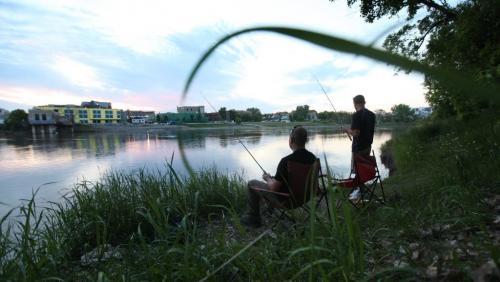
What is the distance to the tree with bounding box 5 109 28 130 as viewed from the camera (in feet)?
299

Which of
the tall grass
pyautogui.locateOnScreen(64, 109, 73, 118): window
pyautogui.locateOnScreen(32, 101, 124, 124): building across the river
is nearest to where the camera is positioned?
the tall grass

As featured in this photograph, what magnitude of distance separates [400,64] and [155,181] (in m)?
5.45

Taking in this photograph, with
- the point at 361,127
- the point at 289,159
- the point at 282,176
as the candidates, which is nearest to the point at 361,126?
the point at 361,127

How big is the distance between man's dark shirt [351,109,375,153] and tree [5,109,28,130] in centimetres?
10675

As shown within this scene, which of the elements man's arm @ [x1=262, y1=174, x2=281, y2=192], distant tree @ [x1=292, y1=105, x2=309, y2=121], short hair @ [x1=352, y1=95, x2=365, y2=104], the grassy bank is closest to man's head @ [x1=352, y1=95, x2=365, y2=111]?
short hair @ [x1=352, y1=95, x2=365, y2=104]

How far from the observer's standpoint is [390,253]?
216 cm

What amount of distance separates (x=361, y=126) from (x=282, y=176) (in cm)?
229

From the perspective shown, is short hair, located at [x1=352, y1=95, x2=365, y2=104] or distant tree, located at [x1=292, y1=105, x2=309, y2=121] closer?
distant tree, located at [x1=292, y1=105, x2=309, y2=121]

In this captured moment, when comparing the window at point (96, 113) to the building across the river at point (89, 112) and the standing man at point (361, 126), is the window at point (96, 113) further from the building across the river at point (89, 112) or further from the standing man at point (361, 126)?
the standing man at point (361, 126)

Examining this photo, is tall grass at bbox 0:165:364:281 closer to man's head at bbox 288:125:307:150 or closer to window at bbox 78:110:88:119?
man's head at bbox 288:125:307:150

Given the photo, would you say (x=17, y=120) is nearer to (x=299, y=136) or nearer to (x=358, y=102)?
(x=358, y=102)

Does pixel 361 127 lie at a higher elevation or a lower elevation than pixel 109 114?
lower

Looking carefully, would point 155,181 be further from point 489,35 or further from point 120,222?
point 489,35

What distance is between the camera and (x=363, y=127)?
5484mm
